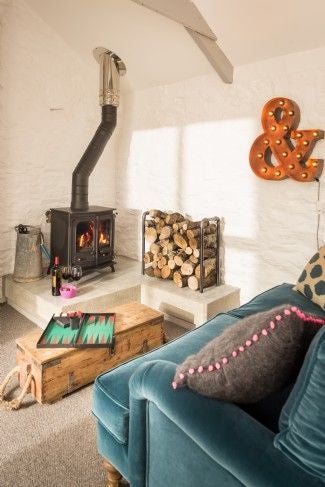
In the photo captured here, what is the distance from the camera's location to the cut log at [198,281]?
346 cm

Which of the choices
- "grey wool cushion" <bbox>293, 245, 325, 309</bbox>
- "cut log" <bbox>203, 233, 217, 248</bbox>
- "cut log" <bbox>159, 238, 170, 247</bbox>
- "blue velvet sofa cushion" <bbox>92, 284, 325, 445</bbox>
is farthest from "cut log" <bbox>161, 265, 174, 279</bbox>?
"blue velvet sofa cushion" <bbox>92, 284, 325, 445</bbox>

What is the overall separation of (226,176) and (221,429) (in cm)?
293

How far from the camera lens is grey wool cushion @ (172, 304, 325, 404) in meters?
1.02

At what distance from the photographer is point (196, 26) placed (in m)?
2.93

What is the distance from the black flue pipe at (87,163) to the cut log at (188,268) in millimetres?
1211

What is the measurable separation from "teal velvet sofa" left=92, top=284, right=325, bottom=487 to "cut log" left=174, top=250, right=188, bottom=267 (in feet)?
6.35

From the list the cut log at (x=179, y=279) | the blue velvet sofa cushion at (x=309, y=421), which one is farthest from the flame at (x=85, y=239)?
the blue velvet sofa cushion at (x=309, y=421)

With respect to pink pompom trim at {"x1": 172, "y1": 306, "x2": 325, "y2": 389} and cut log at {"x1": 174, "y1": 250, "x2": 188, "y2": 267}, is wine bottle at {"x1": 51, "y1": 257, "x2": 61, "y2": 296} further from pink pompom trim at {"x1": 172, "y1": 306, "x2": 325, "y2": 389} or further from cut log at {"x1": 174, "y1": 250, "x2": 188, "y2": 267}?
pink pompom trim at {"x1": 172, "y1": 306, "x2": 325, "y2": 389}

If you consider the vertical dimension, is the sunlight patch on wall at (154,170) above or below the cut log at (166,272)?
above

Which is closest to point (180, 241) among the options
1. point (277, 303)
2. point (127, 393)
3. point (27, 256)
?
point (277, 303)

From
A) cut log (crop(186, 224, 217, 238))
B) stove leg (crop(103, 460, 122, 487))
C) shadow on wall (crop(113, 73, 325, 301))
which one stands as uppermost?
shadow on wall (crop(113, 73, 325, 301))

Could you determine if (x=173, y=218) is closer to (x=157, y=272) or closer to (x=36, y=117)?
(x=157, y=272)

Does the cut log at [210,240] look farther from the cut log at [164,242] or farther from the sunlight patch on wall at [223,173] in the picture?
the cut log at [164,242]

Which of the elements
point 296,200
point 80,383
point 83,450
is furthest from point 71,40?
point 83,450
